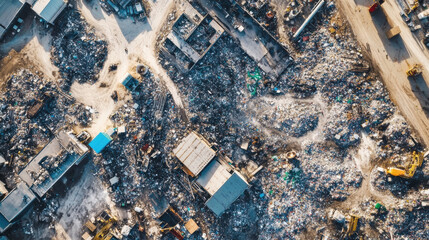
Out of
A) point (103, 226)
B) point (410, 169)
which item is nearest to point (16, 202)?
point (103, 226)

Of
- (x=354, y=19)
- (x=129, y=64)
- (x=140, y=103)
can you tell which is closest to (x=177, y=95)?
(x=140, y=103)

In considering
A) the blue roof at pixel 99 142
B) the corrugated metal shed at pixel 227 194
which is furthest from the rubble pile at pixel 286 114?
the blue roof at pixel 99 142

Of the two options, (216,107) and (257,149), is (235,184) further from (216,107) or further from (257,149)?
(216,107)

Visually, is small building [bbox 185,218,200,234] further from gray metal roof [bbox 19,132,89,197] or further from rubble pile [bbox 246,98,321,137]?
gray metal roof [bbox 19,132,89,197]

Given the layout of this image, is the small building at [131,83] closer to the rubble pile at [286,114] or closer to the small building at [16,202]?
the rubble pile at [286,114]

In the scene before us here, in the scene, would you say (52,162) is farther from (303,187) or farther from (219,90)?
(303,187)

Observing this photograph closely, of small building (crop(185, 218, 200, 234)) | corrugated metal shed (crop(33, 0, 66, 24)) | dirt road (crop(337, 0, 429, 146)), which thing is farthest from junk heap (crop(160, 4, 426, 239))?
corrugated metal shed (crop(33, 0, 66, 24))
